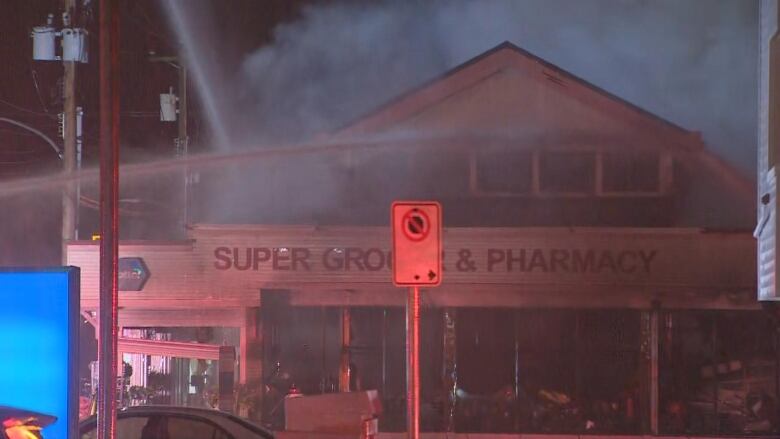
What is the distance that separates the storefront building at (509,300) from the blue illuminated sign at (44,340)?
985 cm

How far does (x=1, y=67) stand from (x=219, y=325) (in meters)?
13.7

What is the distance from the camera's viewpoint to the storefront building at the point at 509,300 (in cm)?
1877

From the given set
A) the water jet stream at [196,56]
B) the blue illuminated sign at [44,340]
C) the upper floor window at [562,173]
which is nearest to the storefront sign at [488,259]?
the upper floor window at [562,173]

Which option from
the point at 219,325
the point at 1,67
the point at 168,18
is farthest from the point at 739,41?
the point at 1,67

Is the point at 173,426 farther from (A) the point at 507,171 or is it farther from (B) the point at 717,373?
(B) the point at 717,373

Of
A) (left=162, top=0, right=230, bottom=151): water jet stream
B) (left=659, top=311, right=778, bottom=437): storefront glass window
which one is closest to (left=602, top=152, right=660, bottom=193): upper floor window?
(left=659, top=311, right=778, bottom=437): storefront glass window

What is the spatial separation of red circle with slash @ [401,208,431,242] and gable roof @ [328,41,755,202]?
503 inches

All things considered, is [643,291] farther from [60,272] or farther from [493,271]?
[60,272]

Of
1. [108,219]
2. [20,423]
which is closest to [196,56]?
[108,219]

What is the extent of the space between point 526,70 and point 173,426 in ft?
35.5

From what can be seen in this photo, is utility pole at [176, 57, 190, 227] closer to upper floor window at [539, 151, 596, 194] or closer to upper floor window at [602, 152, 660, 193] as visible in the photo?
upper floor window at [539, 151, 596, 194]

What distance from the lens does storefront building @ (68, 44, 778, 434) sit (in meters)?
18.8

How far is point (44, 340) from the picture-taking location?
8508 mm

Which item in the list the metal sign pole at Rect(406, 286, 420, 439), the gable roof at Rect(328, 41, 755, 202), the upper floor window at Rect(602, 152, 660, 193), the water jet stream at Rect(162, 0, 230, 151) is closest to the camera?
the metal sign pole at Rect(406, 286, 420, 439)
